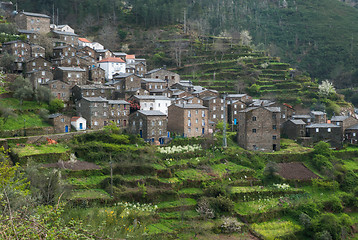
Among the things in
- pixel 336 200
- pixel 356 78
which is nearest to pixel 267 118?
pixel 336 200

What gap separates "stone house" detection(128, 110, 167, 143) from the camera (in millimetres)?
44281

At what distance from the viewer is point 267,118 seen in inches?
1893

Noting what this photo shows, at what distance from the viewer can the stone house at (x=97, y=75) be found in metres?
55.6

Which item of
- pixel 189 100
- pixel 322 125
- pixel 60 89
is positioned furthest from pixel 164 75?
pixel 322 125

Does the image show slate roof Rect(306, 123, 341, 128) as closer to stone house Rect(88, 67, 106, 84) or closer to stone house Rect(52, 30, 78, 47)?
stone house Rect(88, 67, 106, 84)

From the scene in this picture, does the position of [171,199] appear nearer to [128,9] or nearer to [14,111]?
[14,111]

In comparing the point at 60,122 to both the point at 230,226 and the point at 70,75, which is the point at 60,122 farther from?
the point at 230,226

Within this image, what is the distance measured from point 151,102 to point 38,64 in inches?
692

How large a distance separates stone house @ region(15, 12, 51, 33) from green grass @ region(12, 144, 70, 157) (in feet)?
118

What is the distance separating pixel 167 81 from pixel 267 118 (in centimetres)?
2132

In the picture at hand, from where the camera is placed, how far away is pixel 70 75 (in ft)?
167

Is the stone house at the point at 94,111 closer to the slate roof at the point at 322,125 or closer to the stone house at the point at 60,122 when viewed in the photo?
the stone house at the point at 60,122

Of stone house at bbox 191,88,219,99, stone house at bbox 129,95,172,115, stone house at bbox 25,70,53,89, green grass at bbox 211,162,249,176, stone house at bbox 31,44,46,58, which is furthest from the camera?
stone house at bbox 191,88,219,99

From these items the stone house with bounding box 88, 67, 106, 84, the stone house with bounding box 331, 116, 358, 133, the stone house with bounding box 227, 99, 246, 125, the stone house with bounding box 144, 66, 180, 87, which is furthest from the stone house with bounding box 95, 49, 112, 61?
the stone house with bounding box 331, 116, 358, 133
